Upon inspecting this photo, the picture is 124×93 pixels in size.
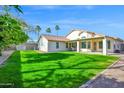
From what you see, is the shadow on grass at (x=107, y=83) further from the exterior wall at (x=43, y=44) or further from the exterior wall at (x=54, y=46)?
the exterior wall at (x=43, y=44)

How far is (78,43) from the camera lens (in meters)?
30.6

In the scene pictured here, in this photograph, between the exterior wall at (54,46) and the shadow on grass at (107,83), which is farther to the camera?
the exterior wall at (54,46)

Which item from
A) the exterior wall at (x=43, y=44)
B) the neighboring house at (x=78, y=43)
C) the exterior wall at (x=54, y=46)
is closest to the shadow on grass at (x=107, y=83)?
the neighboring house at (x=78, y=43)

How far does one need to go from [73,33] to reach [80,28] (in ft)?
7.86

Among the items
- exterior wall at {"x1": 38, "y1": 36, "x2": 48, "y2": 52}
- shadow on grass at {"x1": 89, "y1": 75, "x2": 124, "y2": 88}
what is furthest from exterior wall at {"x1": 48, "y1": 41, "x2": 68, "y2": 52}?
shadow on grass at {"x1": 89, "y1": 75, "x2": 124, "y2": 88}

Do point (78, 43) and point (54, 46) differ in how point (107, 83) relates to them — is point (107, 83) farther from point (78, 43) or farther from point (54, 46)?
point (54, 46)

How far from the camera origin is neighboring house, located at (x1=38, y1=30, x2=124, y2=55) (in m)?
30.6

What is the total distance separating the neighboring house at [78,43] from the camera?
1206 inches

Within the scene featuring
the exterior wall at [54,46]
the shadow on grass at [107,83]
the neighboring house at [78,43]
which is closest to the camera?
the shadow on grass at [107,83]

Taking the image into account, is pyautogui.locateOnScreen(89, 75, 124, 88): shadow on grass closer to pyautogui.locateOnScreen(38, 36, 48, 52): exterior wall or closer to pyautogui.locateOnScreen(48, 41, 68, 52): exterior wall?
pyautogui.locateOnScreen(48, 41, 68, 52): exterior wall

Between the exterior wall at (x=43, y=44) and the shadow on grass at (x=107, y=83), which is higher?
the exterior wall at (x=43, y=44)

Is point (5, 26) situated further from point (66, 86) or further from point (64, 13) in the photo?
point (64, 13)
